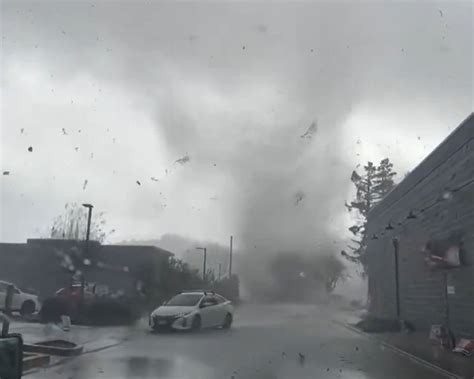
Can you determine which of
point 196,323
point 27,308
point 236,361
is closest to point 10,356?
point 236,361

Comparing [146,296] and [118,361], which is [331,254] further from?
[118,361]

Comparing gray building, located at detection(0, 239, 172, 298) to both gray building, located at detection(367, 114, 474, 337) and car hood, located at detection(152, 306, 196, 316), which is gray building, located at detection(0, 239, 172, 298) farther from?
gray building, located at detection(367, 114, 474, 337)

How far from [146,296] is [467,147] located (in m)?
18.7

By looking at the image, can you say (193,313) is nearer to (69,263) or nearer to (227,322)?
(227,322)

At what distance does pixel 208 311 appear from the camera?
20.2 metres

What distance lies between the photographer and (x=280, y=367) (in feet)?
36.2

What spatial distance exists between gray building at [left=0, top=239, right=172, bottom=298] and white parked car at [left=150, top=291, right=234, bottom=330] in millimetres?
11953

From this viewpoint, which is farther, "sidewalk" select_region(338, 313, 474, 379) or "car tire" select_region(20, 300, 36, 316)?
"car tire" select_region(20, 300, 36, 316)

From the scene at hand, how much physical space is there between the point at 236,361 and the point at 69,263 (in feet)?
80.7

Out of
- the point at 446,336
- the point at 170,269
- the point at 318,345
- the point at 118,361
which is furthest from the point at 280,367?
the point at 170,269

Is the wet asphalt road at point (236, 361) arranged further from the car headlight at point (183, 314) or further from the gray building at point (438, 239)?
the gray building at point (438, 239)

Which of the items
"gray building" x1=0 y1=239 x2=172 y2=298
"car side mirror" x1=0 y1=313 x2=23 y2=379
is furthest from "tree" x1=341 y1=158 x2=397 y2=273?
"car side mirror" x1=0 y1=313 x2=23 y2=379

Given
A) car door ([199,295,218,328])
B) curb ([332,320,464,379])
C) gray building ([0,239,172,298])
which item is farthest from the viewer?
gray building ([0,239,172,298])

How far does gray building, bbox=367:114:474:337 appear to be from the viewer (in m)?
16.0
